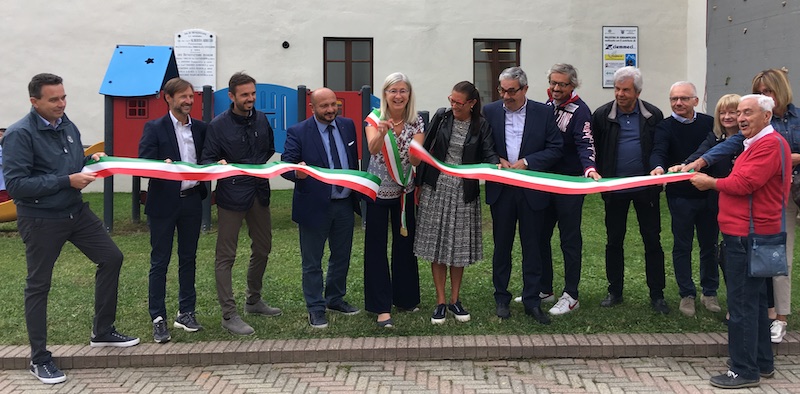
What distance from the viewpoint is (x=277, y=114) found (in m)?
11.9

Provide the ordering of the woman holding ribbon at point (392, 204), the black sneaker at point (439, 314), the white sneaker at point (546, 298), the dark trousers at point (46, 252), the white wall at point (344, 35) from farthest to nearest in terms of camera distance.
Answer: the white wall at point (344, 35) → the white sneaker at point (546, 298) → the black sneaker at point (439, 314) → the woman holding ribbon at point (392, 204) → the dark trousers at point (46, 252)

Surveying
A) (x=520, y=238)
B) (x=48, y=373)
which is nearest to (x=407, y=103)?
(x=520, y=238)

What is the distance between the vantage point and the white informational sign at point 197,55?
1550 centimetres

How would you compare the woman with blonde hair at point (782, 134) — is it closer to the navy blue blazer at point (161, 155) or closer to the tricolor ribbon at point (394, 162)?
the tricolor ribbon at point (394, 162)

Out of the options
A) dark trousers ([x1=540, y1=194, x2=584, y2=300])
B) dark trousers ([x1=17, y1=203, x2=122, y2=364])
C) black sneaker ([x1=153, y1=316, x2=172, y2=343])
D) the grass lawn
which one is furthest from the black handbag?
dark trousers ([x1=17, y1=203, x2=122, y2=364])

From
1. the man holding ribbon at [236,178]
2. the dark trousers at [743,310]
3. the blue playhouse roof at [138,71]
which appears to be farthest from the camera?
the blue playhouse roof at [138,71]

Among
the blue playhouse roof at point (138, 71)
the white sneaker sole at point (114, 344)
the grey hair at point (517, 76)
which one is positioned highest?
the blue playhouse roof at point (138, 71)

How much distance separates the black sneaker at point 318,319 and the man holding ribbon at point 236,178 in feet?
1.61

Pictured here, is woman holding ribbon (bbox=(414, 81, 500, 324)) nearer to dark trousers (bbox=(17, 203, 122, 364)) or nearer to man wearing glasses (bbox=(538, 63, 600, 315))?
man wearing glasses (bbox=(538, 63, 600, 315))

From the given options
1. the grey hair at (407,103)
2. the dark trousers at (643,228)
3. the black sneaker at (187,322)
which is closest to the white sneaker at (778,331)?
the dark trousers at (643,228)

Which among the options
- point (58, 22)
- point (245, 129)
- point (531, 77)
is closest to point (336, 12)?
point (531, 77)

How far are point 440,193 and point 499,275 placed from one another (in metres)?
0.88

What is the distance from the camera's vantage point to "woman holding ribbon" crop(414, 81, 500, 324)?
5.75m

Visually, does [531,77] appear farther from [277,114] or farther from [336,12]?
[277,114]
